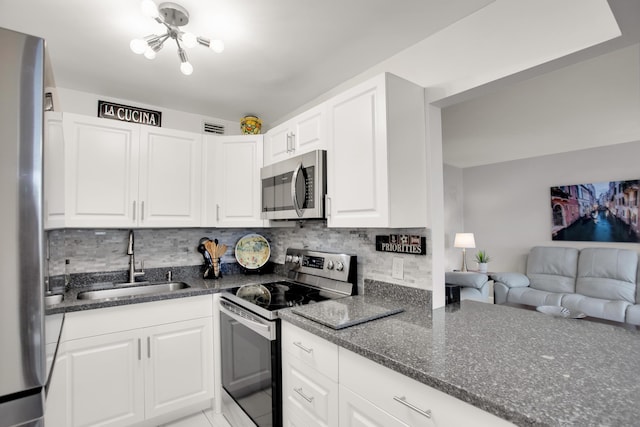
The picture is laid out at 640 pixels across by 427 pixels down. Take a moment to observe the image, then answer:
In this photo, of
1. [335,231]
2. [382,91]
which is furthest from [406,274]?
[382,91]

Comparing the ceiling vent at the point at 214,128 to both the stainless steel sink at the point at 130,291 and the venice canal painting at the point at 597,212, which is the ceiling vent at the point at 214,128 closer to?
the stainless steel sink at the point at 130,291

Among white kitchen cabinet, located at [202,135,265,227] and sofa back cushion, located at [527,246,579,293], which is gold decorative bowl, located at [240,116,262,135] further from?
sofa back cushion, located at [527,246,579,293]

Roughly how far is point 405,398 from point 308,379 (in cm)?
57

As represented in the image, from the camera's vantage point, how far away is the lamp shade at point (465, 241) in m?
5.32

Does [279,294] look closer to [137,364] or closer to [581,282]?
[137,364]

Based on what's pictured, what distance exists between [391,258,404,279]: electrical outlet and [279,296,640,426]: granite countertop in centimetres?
25

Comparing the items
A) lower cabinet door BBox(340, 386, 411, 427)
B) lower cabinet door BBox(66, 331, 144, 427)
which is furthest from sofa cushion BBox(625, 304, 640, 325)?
lower cabinet door BBox(66, 331, 144, 427)

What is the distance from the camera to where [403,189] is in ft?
5.29

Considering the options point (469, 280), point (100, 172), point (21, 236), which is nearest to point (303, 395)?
point (21, 236)

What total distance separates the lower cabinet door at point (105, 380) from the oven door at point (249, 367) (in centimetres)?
54

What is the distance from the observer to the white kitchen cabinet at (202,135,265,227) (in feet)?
8.61

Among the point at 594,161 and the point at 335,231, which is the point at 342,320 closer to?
the point at 335,231

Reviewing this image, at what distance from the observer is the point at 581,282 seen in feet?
13.6

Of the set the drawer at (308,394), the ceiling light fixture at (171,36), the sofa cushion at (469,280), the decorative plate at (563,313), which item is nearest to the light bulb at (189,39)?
the ceiling light fixture at (171,36)
